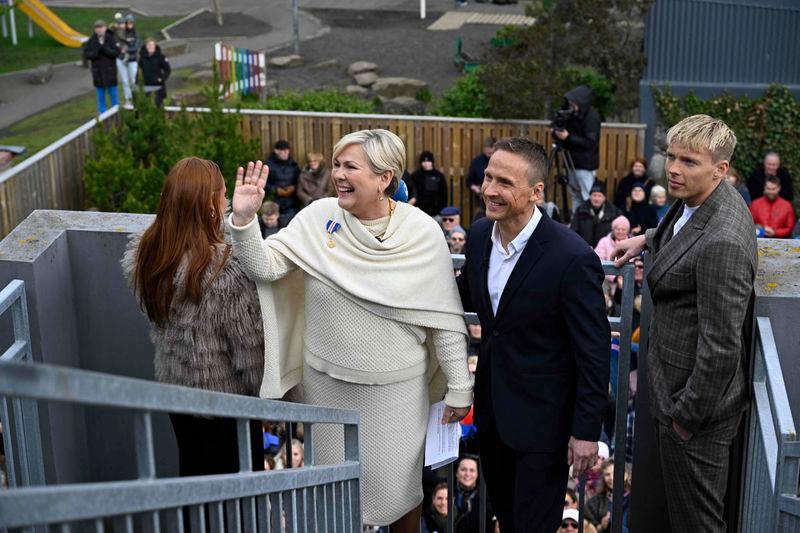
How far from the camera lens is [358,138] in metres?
3.60

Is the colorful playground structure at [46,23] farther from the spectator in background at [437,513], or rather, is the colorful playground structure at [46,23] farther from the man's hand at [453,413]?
the man's hand at [453,413]

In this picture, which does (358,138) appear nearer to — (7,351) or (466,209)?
(7,351)

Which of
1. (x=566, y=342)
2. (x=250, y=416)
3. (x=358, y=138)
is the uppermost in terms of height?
(x=358, y=138)

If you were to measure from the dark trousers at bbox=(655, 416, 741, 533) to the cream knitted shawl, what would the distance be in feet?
2.76

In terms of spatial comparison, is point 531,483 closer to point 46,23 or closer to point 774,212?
point 774,212

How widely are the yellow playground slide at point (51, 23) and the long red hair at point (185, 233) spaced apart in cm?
2348

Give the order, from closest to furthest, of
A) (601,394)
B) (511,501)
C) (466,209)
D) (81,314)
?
1. (601,394)
2. (511,501)
3. (81,314)
4. (466,209)

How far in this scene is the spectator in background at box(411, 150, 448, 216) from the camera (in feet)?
46.8

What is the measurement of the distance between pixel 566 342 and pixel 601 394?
218 mm

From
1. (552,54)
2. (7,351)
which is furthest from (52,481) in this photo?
(552,54)

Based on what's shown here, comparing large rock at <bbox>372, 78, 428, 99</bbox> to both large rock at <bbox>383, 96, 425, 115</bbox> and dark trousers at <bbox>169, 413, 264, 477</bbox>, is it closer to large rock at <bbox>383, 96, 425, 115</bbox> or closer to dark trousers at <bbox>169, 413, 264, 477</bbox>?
large rock at <bbox>383, 96, 425, 115</bbox>

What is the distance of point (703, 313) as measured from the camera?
340 cm

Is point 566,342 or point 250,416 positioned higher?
point 250,416

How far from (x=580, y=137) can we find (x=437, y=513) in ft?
29.5
